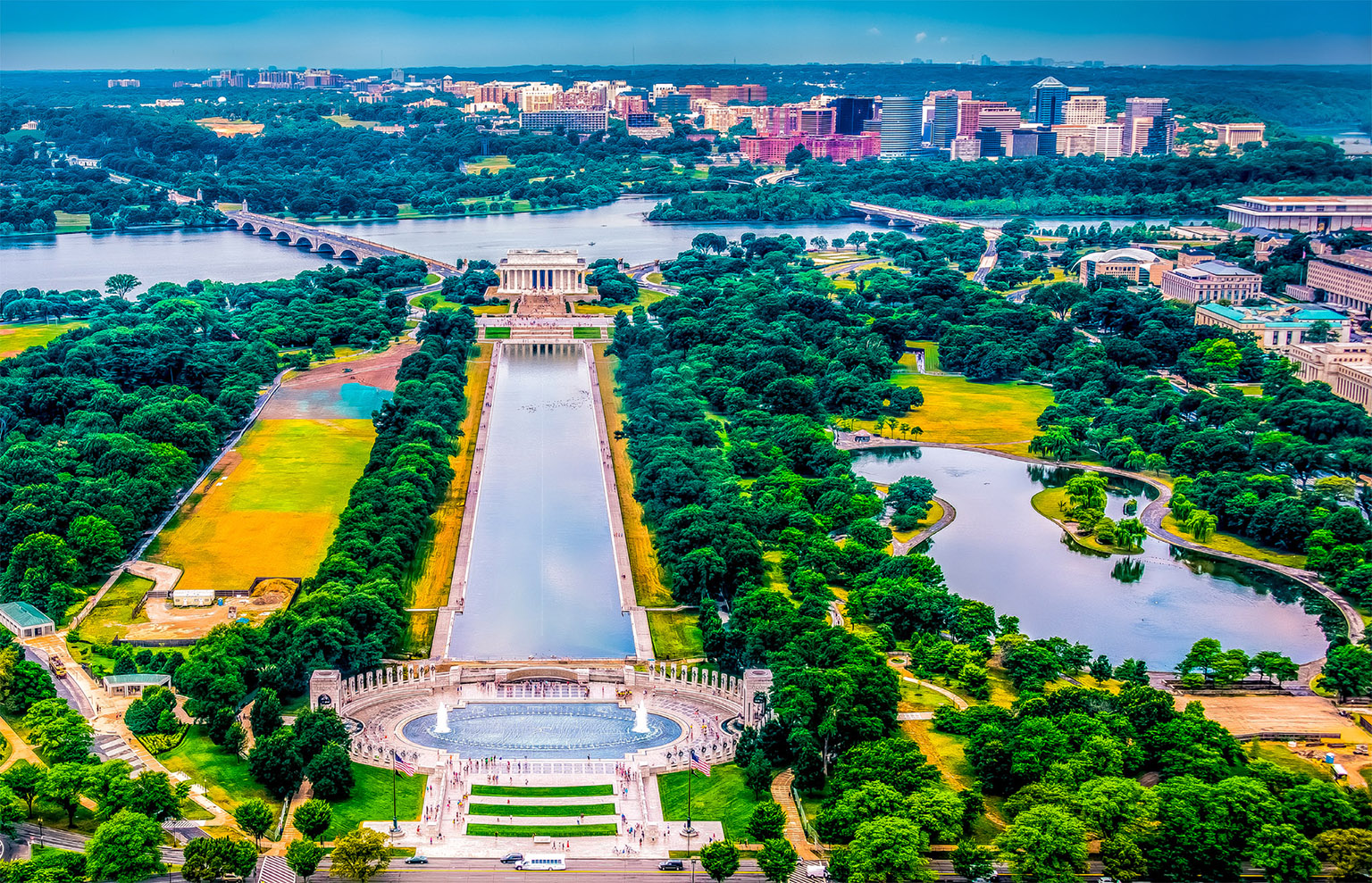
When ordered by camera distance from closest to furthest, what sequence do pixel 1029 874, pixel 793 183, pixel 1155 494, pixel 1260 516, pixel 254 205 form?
pixel 1029 874, pixel 1260 516, pixel 1155 494, pixel 254 205, pixel 793 183

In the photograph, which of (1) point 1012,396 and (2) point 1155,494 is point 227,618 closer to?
(2) point 1155,494

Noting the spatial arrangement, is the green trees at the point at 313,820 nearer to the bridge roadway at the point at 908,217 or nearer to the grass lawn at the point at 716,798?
the grass lawn at the point at 716,798

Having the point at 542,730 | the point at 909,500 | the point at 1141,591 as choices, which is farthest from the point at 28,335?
the point at 1141,591

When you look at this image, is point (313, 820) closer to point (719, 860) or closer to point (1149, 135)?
point (719, 860)

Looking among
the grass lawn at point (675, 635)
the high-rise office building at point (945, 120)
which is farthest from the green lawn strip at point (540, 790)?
the high-rise office building at point (945, 120)

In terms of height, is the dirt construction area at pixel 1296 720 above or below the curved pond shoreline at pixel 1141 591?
above

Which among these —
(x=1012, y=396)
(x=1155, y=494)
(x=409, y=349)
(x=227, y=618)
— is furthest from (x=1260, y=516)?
(x=409, y=349)
